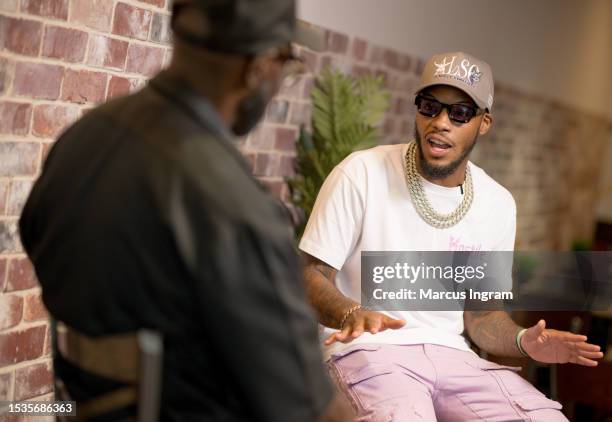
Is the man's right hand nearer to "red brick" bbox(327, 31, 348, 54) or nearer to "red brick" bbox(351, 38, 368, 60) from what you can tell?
"red brick" bbox(327, 31, 348, 54)

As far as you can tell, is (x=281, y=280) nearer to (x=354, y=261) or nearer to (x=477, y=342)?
(x=354, y=261)

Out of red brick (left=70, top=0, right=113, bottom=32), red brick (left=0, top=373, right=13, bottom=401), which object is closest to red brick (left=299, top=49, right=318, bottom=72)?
red brick (left=70, top=0, right=113, bottom=32)

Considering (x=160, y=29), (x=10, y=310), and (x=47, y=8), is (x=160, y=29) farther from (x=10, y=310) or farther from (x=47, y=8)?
(x=10, y=310)

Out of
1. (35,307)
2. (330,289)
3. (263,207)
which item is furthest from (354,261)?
(263,207)

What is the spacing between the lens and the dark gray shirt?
3.98 ft

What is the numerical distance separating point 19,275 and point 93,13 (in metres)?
0.78

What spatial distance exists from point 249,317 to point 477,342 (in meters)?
1.63

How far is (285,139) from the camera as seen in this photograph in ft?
11.8

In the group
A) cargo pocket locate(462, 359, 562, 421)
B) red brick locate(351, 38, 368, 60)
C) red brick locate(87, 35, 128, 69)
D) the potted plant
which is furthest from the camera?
red brick locate(351, 38, 368, 60)

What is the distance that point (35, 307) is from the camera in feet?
8.30

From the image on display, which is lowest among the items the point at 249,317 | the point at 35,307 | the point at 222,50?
the point at 35,307

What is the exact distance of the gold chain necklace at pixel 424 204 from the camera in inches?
103

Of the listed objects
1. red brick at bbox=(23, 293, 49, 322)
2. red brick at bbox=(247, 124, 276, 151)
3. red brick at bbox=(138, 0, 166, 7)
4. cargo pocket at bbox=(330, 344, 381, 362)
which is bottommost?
red brick at bbox=(23, 293, 49, 322)

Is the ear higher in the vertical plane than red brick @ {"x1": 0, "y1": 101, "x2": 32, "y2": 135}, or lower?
higher
